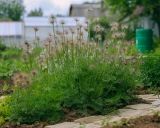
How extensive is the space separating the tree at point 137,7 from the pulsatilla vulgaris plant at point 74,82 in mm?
19477

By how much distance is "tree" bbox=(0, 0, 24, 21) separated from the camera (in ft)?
220

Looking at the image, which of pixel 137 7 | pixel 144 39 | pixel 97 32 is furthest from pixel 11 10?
pixel 97 32

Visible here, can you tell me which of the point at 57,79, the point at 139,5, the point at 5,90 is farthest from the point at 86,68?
the point at 139,5

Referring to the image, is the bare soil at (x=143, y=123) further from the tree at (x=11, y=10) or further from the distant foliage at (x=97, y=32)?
the tree at (x=11, y=10)

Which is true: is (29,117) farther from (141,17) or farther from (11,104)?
(141,17)

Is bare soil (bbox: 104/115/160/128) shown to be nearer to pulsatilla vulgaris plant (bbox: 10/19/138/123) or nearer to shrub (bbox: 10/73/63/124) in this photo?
pulsatilla vulgaris plant (bbox: 10/19/138/123)

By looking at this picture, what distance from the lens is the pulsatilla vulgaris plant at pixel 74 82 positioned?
697cm

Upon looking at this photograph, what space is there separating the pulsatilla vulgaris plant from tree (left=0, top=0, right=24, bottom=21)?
59236 mm

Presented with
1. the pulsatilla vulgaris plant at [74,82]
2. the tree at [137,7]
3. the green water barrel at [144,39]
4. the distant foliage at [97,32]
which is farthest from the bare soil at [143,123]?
the tree at [137,7]

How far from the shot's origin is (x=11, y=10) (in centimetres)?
6700

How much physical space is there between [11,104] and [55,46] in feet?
4.90

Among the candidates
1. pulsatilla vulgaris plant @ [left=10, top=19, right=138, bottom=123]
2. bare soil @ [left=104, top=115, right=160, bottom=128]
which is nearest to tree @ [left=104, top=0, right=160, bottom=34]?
pulsatilla vulgaris plant @ [left=10, top=19, right=138, bottom=123]

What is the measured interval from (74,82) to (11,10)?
60602mm

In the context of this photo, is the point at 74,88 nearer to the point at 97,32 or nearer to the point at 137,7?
the point at 97,32
